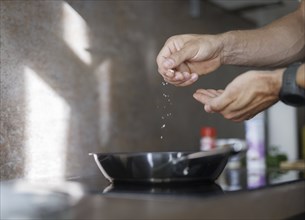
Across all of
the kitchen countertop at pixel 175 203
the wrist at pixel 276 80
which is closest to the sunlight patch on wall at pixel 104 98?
the kitchen countertop at pixel 175 203

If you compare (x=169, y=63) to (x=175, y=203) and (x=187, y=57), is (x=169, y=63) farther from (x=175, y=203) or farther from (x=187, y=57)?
(x=175, y=203)

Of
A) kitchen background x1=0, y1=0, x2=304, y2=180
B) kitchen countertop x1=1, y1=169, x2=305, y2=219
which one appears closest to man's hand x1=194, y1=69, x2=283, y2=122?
kitchen countertop x1=1, y1=169, x2=305, y2=219

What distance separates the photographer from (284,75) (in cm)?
72

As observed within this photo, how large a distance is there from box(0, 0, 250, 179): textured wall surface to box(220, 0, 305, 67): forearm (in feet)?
0.59

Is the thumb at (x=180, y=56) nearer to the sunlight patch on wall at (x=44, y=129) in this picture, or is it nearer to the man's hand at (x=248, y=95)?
the man's hand at (x=248, y=95)

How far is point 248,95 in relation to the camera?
75 cm

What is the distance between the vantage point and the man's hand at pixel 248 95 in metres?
0.74

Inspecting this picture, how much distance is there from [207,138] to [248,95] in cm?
95

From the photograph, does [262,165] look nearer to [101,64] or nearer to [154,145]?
[154,145]

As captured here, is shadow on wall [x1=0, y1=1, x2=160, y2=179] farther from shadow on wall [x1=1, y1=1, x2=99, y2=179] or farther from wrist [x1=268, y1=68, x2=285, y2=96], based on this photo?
wrist [x1=268, y1=68, x2=285, y2=96]

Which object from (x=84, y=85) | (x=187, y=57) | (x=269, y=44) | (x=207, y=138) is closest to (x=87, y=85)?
(x=84, y=85)

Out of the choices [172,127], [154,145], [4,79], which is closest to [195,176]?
[4,79]

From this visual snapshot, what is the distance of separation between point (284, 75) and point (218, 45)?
33cm

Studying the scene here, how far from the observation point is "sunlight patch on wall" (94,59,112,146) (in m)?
1.28
